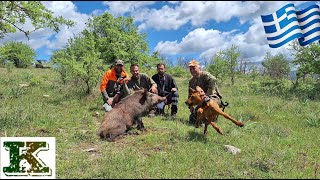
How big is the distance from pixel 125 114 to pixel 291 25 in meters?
5.15

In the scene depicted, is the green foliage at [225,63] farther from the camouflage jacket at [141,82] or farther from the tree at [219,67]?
the camouflage jacket at [141,82]

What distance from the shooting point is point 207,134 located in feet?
31.1

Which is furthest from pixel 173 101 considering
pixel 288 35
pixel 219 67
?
pixel 219 67

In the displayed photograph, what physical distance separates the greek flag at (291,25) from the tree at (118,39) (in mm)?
15129

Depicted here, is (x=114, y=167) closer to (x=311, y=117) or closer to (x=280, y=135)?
(x=280, y=135)

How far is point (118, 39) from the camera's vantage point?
2595 centimetres

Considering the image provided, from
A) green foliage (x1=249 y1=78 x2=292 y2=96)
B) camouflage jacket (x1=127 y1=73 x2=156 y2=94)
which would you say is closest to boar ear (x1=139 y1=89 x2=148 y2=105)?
camouflage jacket (x1=127 y1=73 x2=156 y2=94)

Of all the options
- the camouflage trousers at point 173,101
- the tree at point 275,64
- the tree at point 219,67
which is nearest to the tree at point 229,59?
the tree at point 219,67

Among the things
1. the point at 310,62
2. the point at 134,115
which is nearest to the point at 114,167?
the point at 134,115

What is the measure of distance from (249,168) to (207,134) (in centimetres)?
260

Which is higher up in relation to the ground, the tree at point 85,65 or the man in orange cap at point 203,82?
the tree at point 85,65

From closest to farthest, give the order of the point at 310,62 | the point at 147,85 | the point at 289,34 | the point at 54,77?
the point at 289,34 < the point at 147,85 < the point at 54,77 < the point at 310,62

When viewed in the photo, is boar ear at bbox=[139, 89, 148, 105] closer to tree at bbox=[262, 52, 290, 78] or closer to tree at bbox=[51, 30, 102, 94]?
tree at bbox=[51, 30, 102, 94]

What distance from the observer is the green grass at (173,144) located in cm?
666
